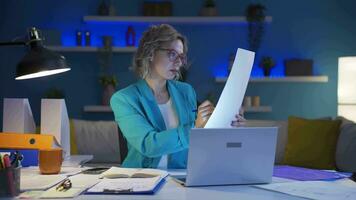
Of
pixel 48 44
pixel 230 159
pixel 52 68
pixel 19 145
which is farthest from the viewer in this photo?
pixel 48 44

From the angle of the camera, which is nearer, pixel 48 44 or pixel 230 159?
pixel 230 159

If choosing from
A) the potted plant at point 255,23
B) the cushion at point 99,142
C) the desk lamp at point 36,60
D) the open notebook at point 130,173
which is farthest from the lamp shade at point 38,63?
the potted plant at point 255,23

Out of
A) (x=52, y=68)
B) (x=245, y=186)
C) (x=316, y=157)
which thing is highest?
(x=52, y=68)

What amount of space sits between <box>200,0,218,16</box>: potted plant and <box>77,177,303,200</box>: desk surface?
11.6ft

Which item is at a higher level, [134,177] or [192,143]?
[192,143]

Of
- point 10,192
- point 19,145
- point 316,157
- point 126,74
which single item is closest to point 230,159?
point 10,192

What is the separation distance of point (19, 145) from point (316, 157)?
2674 millimetres

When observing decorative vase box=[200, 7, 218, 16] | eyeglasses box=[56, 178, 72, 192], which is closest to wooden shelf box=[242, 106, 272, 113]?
decorative vase box=[200, 7, 218, 16]

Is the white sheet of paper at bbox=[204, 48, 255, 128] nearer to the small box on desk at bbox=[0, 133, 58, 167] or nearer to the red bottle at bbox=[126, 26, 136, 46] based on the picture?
the small box on desk at bbox=[0, 133, 58, 167]

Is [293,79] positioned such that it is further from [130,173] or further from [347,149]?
[130,173]

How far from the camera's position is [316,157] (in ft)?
12.2

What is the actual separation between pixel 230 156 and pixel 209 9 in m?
3.56

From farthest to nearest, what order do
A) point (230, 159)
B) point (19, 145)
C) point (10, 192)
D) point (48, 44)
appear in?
point (48, 44), point (19, 145), point (230, 159), point (10, 192)

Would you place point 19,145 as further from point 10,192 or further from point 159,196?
point 159,196
